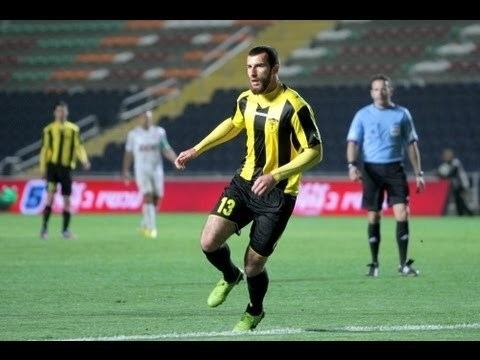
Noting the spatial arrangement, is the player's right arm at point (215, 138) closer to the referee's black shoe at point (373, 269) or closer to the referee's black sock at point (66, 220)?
the referee's black shoe at point (373, 269)

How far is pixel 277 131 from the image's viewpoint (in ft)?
33.8

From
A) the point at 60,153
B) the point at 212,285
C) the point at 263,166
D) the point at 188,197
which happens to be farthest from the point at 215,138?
the point at 188,197

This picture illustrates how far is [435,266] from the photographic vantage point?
54.3 ft

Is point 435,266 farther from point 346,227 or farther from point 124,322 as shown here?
point 346,227

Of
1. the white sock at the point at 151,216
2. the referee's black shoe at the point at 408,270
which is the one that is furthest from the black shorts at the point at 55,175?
the referee's black shoe at the point at 408,270

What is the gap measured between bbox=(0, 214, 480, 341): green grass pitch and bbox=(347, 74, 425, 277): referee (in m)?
0.71

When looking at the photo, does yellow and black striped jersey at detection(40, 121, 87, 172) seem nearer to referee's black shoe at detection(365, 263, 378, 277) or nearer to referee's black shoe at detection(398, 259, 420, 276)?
referee's black shoe at detection(365, 263, 378, 277)

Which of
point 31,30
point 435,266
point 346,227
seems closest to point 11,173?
point 31,30

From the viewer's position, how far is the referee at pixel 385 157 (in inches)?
609

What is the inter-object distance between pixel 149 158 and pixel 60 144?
1.93 m

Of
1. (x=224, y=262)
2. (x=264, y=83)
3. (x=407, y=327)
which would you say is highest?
(x=264, y=83)

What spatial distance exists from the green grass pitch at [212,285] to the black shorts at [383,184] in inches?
33.8

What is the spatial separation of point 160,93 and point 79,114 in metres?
2.53

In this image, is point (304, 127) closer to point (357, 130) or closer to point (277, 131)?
point (277, 131)
